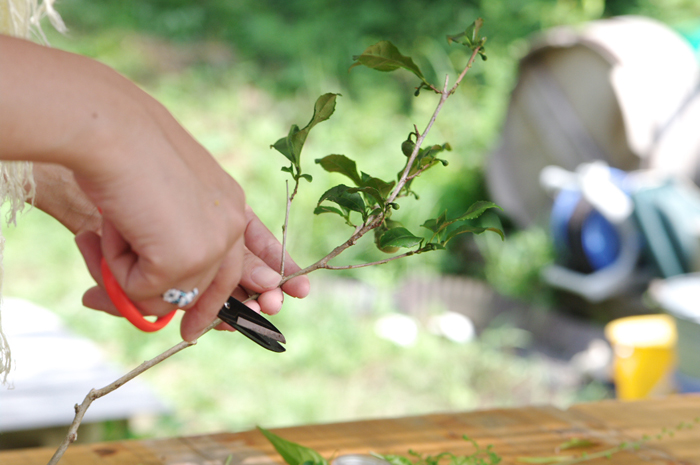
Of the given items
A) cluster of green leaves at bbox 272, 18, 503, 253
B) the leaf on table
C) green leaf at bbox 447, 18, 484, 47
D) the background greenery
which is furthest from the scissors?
the background greenery

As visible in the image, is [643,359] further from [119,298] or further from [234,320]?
[119,298]

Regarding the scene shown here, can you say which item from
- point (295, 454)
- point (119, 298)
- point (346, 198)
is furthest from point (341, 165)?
point (295, 454)

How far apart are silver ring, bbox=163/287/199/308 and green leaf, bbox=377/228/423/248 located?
0.84 ft

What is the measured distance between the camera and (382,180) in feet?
2.38

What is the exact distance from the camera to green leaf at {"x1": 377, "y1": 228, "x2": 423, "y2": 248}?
2.34 ft

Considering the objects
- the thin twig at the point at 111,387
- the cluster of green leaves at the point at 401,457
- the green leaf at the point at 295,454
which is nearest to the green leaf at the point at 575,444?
the cluster of green leaves at the point at 401,457

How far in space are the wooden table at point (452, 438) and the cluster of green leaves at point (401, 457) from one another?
0.03 m

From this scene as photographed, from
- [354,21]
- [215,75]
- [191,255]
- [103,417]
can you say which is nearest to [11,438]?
[103,417]

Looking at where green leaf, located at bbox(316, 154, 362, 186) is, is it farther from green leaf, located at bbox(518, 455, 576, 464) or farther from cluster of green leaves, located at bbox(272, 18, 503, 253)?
green leaf, located at bbox(518, 455, 576, 464)

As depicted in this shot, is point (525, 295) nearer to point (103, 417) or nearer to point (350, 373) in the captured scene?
point (350, 373)

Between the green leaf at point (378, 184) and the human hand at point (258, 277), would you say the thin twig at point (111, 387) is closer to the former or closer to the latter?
the human hand at point (258, 277)

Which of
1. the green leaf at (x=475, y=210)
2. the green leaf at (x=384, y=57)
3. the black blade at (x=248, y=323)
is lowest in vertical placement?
the black blade at (x=248, y=323)

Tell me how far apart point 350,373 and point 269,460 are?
6.65 ft

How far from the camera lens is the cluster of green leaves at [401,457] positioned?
854 mm
